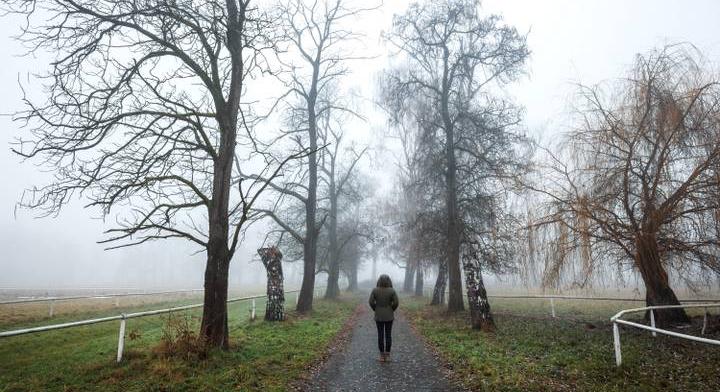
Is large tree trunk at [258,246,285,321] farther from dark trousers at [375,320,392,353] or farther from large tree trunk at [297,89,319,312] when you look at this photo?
dark trousers at [375,320,392,353]

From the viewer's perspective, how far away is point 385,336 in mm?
8930

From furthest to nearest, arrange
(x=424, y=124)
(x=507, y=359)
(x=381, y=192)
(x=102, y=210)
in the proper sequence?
(x=381, y=192) < (x=424, y=124) < (x=507, y=359) < (x=102, y=210)

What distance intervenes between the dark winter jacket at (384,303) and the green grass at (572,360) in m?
1.64

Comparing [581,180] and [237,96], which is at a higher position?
[237,96]

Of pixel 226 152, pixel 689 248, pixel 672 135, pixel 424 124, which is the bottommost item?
pixel 689 248

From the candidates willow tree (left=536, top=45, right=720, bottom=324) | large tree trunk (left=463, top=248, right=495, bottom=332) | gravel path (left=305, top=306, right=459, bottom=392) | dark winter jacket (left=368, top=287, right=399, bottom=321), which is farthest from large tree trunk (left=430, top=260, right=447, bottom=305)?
dark winter jacket (left=368, top=287, right=399, bottom=321)

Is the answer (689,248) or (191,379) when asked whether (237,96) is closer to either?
(191,379)

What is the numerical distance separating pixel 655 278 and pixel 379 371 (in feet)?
29.5

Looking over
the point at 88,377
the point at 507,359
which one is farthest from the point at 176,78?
the point at 507,359

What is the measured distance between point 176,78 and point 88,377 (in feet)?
19.7

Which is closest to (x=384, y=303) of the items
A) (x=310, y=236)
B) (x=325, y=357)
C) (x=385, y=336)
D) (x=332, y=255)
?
(x=385, y=336)

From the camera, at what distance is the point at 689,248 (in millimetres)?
10703

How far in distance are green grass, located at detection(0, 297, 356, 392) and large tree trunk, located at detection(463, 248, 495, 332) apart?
466cm

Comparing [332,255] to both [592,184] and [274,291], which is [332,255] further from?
[592,184]
